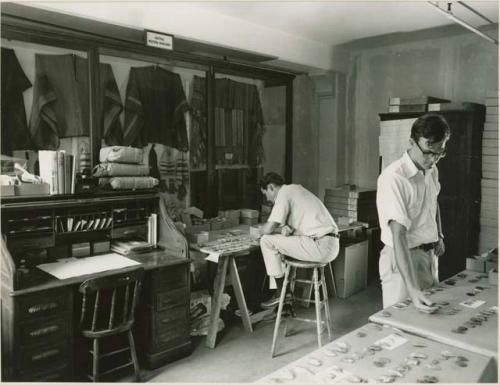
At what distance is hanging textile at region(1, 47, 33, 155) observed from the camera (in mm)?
Result: 4121

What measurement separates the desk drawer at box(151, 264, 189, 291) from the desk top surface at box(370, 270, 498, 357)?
1840 mm

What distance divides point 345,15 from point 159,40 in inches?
78.0

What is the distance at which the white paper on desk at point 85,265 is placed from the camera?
131 inches

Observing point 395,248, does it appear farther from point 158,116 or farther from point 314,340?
point 158,116

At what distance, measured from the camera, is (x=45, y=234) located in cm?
349

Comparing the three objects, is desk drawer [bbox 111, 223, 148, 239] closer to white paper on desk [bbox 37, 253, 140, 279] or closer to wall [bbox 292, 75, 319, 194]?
white paper on desk [bbox 37, 253, 140, 279]

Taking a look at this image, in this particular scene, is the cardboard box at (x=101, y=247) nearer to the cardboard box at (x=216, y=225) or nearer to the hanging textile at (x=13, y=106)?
the hanging textile at (x=13, y=106)

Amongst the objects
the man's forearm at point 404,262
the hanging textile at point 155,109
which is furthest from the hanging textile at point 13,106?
the man's forearm at point 404,262

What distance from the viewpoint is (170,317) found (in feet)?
12.3

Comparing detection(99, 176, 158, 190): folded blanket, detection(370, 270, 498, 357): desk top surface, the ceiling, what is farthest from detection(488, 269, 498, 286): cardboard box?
detection(99, 176, 158, 190): folded blanket

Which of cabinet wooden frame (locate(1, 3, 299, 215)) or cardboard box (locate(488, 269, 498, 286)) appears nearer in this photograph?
cardboard box (locate(488, 269, 498, 286))

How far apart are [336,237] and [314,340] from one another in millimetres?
982

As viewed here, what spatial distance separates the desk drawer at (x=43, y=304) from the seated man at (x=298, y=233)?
72.1 inches

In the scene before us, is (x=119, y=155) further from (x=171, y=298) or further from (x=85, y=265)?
(x=171, y=298)
